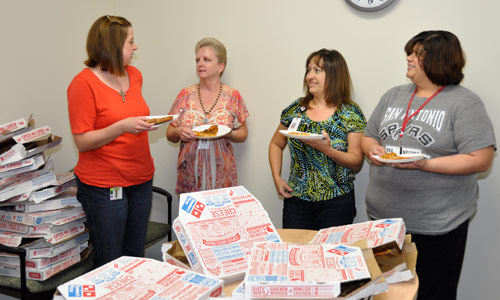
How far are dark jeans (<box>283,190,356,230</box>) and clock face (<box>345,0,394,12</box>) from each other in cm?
112

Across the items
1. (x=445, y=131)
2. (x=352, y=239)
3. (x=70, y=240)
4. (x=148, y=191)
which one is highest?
(x=445, y=131)

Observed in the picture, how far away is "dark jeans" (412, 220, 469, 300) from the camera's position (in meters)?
1.89

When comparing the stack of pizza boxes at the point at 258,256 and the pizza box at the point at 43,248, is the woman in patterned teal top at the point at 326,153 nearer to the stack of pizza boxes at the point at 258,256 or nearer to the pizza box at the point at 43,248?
the stack of pizza boxes at the point at 258,256

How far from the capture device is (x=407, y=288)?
50.2 inches

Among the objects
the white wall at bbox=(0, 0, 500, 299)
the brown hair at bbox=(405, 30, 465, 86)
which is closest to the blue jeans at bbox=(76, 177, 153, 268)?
the white wall at bbox=(0, 0, 500, 299)

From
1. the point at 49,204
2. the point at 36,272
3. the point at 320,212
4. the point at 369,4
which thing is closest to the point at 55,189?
the point at 49,204

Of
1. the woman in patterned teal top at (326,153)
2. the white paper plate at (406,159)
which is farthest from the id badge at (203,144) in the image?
the white paper plate at (406,159)

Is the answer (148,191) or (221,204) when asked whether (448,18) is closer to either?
(221,204)

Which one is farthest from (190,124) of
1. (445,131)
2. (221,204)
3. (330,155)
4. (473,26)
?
(473,26)

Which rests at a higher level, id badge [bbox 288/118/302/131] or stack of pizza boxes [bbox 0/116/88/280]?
id badge [bbox 288/118/302/131]

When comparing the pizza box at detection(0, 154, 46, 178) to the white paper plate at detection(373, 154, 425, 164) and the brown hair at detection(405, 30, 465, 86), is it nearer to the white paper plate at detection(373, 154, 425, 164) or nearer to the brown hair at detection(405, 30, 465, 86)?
the white paper plate at detection(373, 154, 425, 164)

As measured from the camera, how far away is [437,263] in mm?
1887

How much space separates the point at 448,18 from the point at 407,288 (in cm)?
170

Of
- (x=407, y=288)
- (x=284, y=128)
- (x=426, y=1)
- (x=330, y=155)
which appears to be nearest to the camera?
(x=407, y=288)
